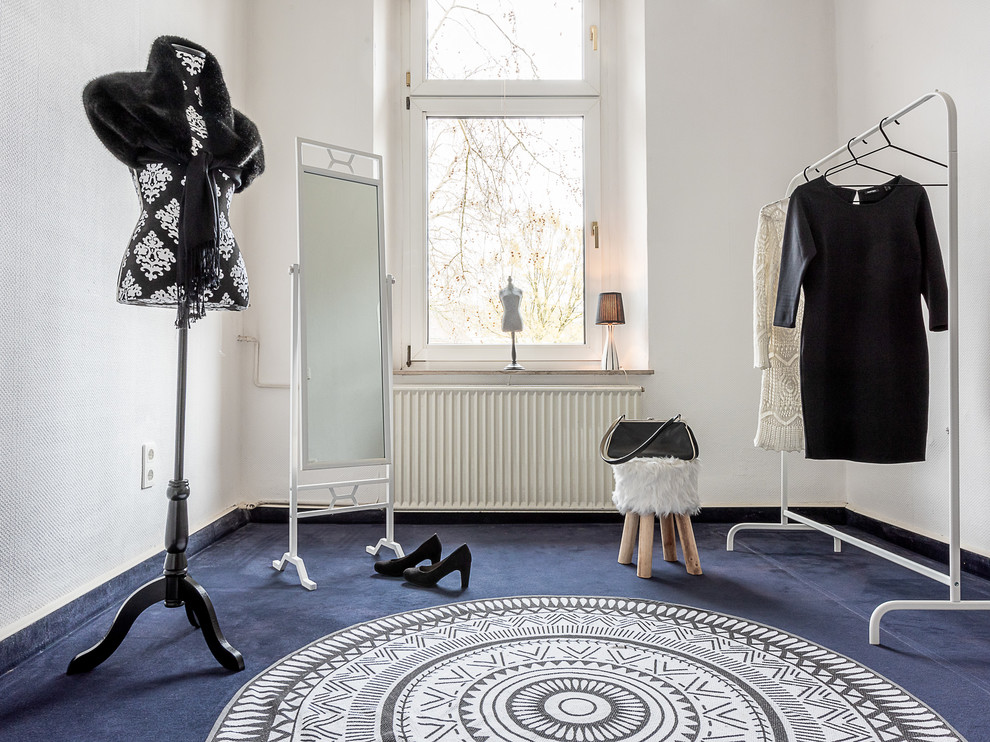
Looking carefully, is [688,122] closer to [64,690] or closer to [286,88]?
[286,88]

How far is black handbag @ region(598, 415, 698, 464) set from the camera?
2.27 metres

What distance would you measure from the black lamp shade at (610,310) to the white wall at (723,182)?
0.17 meters

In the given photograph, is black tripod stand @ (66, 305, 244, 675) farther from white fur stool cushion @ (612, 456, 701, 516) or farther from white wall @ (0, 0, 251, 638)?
white fur stool cushion @ (612, 456, 701, 516)

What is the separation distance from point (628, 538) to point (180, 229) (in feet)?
5.77

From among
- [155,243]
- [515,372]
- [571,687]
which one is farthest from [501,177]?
[571,687]

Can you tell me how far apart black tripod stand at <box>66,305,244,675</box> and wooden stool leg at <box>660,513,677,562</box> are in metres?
1.49

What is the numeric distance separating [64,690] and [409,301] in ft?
7.52

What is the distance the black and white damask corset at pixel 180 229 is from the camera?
1554 millimetres

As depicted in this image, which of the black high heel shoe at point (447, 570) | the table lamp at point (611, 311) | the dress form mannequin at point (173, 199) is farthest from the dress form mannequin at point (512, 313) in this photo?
the dress form mannequin at point (173, 199)

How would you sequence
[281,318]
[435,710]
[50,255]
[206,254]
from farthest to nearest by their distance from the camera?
[281,318]
[50,255]
[206,254]
[435,710]

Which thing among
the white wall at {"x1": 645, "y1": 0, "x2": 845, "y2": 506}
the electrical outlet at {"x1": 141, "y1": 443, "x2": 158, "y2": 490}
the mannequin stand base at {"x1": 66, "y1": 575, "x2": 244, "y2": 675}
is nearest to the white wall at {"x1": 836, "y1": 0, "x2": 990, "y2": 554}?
the white wall at {"x1": 645, "y1": 0, "x2": 845, "y2": 506}

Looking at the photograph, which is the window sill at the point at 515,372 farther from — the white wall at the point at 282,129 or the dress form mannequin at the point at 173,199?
the dress form mannequin at the point at 173,199

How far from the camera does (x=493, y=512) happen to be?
3084 millimetres

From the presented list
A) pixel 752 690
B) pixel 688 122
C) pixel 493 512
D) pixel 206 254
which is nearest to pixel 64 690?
pixel 206 254
